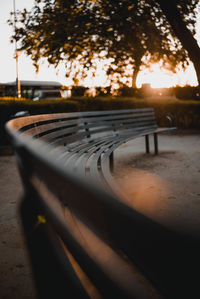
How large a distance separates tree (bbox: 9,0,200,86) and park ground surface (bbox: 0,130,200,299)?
3.95 metres

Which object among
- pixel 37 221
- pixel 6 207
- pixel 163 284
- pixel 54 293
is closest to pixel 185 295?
pixel 163 284

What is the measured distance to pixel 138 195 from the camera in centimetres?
328

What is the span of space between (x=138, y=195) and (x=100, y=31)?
6.34 meters

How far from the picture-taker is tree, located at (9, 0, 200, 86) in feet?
25.8

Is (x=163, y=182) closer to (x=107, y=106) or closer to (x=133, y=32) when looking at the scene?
(x=133, y=32)

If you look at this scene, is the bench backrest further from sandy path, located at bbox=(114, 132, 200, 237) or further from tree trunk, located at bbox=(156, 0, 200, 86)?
tree trunk, located at bbox=(156, 0, 200, 86)

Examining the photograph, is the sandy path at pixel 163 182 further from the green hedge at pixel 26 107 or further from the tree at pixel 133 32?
the tree at pixel 133 32

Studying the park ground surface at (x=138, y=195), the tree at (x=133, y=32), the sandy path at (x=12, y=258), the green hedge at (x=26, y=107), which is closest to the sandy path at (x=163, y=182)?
the park ground surface at (x=138, y=195)

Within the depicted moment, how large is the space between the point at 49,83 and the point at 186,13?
101 feet

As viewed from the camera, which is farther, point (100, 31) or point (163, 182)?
point (100, 31)

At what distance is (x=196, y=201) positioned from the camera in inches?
120

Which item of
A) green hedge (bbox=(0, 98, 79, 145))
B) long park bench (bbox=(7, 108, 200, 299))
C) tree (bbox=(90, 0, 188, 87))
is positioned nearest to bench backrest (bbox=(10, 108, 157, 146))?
green hedge (bbox=(0, 98, 79, 145))

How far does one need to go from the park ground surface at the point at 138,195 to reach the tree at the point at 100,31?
395 cm

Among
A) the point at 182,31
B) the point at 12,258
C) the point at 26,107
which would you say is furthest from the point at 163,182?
the point at 182,31
